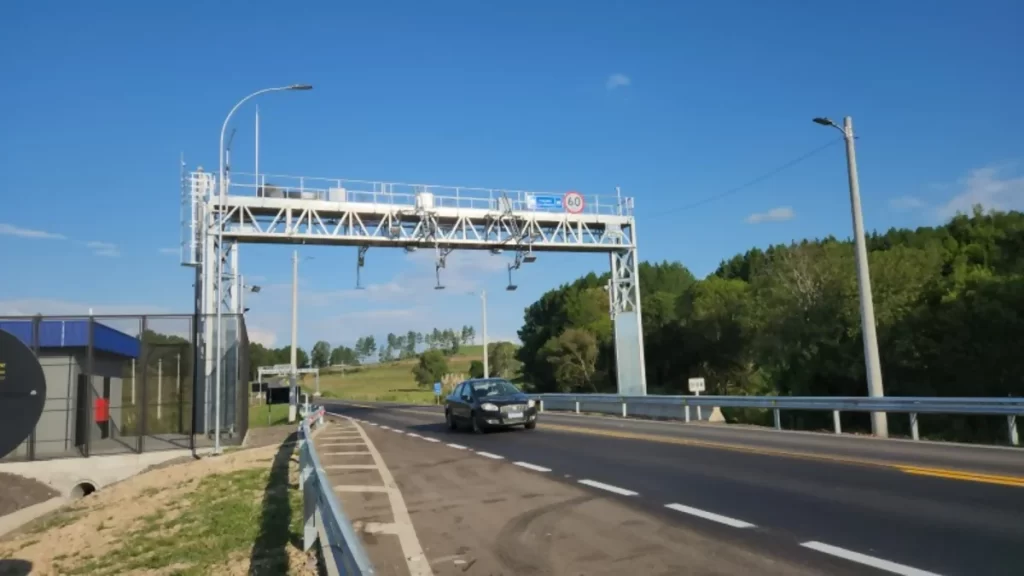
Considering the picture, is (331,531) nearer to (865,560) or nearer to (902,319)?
(865,560)

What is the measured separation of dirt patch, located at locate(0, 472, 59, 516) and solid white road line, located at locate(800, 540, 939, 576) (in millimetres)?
18678

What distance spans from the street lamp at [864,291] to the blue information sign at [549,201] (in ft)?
55.4

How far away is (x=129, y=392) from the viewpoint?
24625mm

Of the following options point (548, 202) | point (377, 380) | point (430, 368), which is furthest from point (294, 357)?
point (377, 380)

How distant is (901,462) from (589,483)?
16.5 ft

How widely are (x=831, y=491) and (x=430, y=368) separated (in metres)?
106

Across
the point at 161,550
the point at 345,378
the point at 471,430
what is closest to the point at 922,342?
the point at 471,430

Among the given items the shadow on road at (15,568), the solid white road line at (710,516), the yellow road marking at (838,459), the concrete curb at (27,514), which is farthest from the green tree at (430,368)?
the solid white road line at (710,516)

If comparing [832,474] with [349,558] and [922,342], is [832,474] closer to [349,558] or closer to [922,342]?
[349,558]

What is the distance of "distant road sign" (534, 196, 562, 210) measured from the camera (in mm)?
36906

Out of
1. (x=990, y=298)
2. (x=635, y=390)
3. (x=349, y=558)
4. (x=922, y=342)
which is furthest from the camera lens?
(x=635, y=390)

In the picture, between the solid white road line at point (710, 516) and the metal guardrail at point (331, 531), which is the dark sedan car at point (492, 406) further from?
the solid white road line at point (710, 516)

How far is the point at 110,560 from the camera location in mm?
8859

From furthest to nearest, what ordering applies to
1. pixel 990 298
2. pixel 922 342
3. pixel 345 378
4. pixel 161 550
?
pixel 345 378 < pixel 922 342 < pixel 990 298 < pixel 161 550
